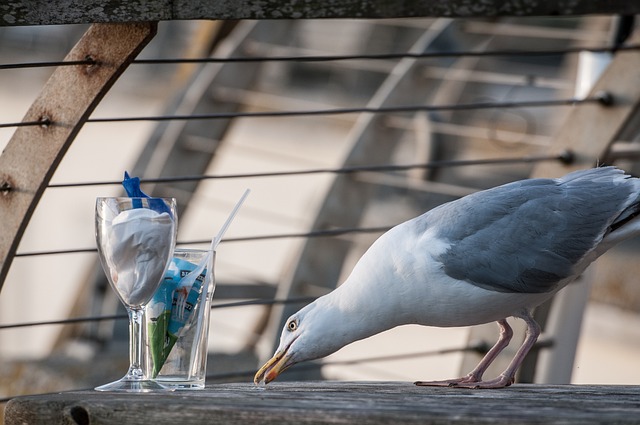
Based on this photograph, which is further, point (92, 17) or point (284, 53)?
point (284, 53)

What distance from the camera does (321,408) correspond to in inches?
46.1

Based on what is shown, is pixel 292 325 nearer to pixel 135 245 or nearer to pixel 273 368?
pixel 273 368

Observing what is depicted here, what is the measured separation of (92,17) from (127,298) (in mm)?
480

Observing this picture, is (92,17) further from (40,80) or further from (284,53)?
(40,80)

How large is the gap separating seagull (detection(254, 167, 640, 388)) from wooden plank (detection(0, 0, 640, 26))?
1.06 ft

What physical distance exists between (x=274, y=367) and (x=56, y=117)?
586 mm

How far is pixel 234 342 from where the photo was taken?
6805 mm

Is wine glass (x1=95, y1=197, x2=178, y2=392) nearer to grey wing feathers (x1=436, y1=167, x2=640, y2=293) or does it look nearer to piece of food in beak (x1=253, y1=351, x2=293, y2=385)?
piece of food in beak (x1=253, y1=351, x2=293, y2=385)

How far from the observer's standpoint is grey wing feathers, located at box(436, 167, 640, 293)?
5.72 ft

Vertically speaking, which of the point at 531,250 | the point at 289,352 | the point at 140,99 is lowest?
the point at 289,352

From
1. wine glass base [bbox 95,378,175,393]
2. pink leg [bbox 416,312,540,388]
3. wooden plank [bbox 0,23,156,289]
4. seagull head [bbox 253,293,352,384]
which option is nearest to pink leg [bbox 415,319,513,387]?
pink leg [bbox 416,312,540,388]

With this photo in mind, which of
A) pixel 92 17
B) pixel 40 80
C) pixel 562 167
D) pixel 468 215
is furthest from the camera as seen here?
pixel 40 80

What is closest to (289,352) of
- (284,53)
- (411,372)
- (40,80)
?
(284,53)

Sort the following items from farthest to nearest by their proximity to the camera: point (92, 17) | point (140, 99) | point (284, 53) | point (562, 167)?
1. point (140, 99)
2. point (284, 53)
3. point (562, 167)
4. point (92, 17)
